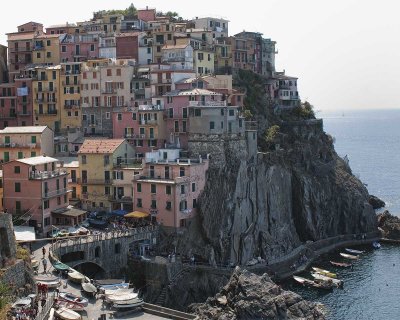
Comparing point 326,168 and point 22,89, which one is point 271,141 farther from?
point 22,89

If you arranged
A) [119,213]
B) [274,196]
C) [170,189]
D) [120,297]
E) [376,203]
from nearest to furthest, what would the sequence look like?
1. [120,297]
2. [170,189]
3. [119,213]
4. [274,196]
5. [376,203]

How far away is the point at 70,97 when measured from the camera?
339 feet

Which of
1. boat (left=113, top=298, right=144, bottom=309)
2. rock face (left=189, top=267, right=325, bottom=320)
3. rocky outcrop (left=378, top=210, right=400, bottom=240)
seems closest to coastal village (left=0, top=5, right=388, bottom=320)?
boat (left=113, top=298, right=144, bottom=309)

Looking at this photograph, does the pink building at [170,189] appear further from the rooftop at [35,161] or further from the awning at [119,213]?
the rooftop at [35,161]

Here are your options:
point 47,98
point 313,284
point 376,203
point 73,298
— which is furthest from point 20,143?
point 376,203

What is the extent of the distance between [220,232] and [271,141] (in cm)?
2471

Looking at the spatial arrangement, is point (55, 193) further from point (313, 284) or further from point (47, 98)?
point (313, 284)

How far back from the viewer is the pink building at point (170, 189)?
260 ft

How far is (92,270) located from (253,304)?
61.7ft

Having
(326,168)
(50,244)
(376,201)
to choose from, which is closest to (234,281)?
(50,244)

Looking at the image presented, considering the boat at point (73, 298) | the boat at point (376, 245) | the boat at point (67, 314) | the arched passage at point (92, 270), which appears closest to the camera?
the boat at point (67, 314)

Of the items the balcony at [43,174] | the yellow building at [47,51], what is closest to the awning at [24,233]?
the balcony at [43,174]

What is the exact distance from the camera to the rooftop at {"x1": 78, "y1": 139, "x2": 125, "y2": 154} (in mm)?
85938

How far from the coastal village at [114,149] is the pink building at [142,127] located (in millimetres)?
151
